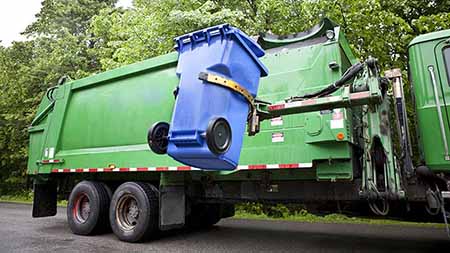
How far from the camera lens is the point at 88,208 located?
6547 mm

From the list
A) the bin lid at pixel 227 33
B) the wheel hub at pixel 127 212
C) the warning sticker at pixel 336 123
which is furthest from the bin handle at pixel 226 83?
the wheel hub at pixel 127 212

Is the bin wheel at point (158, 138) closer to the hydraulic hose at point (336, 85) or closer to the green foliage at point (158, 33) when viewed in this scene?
the hydraulic hose at point (336, 85)

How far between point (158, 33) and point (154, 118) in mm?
4921

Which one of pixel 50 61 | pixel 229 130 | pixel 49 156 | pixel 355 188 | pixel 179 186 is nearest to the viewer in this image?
pixel 229 130

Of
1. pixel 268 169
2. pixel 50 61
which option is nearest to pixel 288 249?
pixel 268 169

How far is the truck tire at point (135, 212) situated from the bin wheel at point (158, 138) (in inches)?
106

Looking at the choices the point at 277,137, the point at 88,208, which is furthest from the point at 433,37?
the point at 88,208

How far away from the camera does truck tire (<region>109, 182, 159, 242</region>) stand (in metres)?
5.55

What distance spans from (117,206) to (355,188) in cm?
364

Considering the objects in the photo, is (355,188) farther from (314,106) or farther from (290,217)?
(290,217)

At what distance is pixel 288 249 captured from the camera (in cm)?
514

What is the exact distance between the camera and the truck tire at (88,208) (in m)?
6.18

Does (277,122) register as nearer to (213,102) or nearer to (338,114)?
(338,114)

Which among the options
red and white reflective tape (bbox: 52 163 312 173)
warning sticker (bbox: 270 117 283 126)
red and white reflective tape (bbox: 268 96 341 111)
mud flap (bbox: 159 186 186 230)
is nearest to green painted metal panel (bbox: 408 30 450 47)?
red and white reflective tape (bbox: 268 96 341 111)
